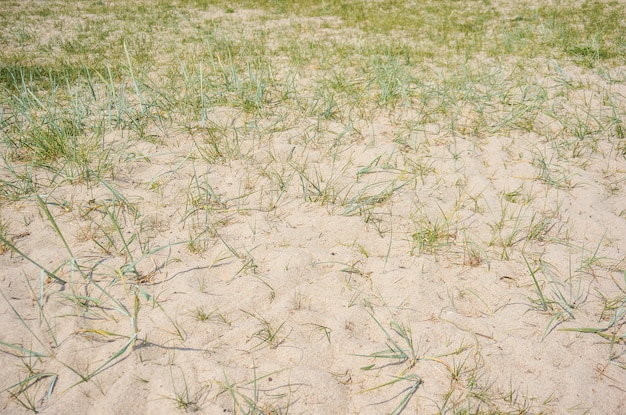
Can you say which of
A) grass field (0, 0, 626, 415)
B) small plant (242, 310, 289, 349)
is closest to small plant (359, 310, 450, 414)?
grass field (0, 0, 626, 415)

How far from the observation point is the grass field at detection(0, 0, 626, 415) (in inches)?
53.4

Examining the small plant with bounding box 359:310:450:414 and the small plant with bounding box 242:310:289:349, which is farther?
the small plant with bounding box 242:310:289:349

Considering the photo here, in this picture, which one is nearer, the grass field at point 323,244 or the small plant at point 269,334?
the grass field at point 323,244

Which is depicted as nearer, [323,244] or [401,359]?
[401,359]

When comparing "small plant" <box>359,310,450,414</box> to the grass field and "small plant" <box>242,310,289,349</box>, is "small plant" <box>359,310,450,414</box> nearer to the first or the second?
the grass field

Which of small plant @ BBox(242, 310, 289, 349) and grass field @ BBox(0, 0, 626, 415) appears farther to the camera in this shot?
small plant @ BBox(242, 310, 289, 349)

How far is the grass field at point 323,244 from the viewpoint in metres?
1.36

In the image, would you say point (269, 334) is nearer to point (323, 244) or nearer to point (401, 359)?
point (401, 359)

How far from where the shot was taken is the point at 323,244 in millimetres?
1945

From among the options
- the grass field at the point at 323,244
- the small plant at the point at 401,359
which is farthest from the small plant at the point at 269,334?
the small plant at the point at 401,359

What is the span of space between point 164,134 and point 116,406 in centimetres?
193

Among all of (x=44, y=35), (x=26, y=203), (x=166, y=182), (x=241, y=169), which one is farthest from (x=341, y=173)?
(x=44, y=35)

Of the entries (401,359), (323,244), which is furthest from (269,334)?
(323,244)

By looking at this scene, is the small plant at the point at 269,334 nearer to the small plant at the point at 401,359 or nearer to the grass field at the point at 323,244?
the grass field at the point at 323,244
